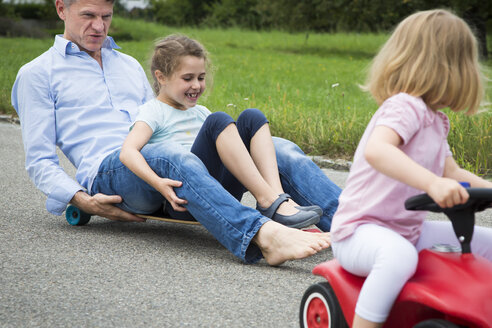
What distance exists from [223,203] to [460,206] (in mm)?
1332

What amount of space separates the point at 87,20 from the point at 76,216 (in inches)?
41.9

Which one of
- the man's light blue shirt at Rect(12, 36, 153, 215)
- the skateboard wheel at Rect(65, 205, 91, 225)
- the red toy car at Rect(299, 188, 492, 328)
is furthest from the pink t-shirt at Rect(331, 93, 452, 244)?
the skateboard wheel at Rect(65, 205, 91, 225)

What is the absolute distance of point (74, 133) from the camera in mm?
3621

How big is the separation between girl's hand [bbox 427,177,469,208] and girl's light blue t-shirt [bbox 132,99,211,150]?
6.08 feet

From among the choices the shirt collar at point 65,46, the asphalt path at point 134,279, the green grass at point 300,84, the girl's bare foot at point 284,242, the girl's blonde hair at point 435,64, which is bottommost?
the green grass at point 300,84

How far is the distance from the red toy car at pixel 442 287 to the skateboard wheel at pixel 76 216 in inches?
79.4

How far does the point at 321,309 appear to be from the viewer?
2.08 metres

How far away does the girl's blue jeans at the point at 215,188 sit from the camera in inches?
115

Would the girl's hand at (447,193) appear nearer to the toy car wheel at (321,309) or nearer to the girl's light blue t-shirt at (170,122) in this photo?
the toy car wheel at (321,309)

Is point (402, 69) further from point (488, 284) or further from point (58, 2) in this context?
point (58, 2)

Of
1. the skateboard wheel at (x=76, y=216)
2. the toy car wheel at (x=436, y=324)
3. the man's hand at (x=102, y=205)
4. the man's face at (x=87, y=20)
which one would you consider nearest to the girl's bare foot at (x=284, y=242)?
the man's hand at (x=102, y=205)

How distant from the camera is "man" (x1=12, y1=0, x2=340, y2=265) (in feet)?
9.86

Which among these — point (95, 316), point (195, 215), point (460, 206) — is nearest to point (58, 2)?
point (195, 215)

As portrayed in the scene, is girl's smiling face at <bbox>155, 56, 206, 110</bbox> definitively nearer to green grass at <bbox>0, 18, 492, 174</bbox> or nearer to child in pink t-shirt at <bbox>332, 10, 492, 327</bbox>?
green grass at <bbox>0, 18, 492, 174</bbox>
